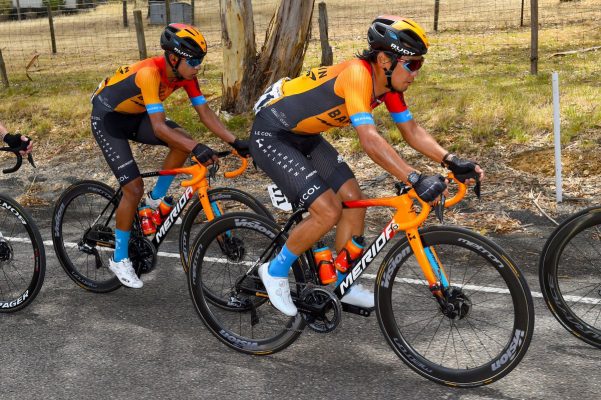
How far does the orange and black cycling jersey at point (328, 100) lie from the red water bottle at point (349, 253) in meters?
0.76

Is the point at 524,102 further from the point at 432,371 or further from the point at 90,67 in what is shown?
the point at 90,67

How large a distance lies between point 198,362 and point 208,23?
33.9 metres

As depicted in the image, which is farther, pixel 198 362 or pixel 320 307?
pixel 198 362

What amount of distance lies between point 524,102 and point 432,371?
25.1 feet

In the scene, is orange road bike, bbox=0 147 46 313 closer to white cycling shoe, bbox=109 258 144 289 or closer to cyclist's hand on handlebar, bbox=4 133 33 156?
cyclist's hand on handlebar, bbox=4 133 33 156

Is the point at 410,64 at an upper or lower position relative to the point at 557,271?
upper

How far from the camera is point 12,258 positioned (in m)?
6.22

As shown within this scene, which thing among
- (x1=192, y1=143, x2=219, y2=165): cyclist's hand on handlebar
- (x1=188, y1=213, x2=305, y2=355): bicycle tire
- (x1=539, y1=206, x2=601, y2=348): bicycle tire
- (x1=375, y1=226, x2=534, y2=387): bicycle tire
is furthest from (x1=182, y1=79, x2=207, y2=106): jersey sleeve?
(x1=539, y1=206, x2=601, y2=348): bicycle tire

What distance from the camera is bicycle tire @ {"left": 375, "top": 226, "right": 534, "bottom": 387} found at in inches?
164

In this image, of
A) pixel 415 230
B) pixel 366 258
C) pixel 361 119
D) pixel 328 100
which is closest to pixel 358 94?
pixel 361 119

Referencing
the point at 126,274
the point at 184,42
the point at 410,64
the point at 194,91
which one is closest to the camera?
the point at 410,64

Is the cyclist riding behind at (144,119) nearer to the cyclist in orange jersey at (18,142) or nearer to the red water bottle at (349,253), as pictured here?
the cyclist in orange jersey at (18,142)

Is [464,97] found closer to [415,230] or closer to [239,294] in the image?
[239,294]

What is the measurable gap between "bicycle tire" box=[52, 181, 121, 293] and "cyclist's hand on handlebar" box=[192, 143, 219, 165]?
1.12 meters
